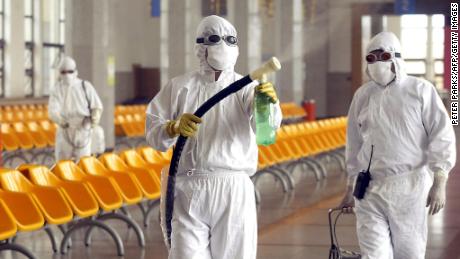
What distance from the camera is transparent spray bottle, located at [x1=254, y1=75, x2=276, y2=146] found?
18.3 feet

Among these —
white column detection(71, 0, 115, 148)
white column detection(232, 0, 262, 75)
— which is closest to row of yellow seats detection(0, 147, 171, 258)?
white column detection(71, 0, 115, 148)

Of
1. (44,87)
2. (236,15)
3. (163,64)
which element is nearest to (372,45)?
(236,15)

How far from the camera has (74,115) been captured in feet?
49.4

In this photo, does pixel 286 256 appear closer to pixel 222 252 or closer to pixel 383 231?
pixel 383 231

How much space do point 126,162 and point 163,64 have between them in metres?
29.5

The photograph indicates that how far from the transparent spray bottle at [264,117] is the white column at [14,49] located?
3004 centimetres

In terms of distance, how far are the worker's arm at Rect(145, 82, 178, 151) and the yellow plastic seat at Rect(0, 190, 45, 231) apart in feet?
11.7

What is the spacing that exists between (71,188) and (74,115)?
4701mm

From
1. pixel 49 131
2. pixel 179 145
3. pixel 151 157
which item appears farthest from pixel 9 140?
pixel 179 145

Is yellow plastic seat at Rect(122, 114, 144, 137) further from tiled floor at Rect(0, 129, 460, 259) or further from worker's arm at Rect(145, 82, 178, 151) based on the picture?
worker's arm at Rect(145, 82, 178, 151)

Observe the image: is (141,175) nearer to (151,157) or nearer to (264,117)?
(151,157)

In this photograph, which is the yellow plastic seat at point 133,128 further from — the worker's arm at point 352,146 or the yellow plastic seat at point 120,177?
the worker's arm at point 352,146

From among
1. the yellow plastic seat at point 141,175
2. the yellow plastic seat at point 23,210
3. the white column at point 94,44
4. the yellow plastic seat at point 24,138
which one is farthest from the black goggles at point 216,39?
the white column at point 94,44

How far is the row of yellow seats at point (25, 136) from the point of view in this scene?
65.9 ft
